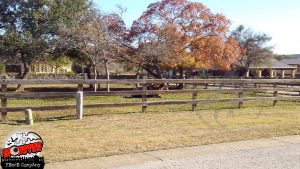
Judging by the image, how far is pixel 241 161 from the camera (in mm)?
6691

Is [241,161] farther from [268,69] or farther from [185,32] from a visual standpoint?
[268,69]

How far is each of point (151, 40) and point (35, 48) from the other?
9261 millimetres

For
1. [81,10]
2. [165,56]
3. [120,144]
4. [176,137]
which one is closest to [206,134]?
[176,137]

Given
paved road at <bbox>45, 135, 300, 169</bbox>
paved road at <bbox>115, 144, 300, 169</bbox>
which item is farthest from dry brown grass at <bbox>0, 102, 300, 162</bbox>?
paved road at <bbox>115, 144, 300, 169</bbox>

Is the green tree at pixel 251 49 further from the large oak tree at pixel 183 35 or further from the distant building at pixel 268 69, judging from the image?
the large oak tree at pixel 183 35

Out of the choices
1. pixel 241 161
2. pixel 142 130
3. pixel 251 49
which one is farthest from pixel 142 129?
pixel 251 49

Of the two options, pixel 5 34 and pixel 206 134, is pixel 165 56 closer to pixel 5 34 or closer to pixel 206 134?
pixel 5 34

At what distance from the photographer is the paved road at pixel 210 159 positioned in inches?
248

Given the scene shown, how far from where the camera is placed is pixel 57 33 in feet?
100

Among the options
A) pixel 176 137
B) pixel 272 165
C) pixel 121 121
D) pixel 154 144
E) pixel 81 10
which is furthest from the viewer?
pixel 81 10

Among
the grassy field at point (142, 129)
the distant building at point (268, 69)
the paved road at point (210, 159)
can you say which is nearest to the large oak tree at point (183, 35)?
the grassy field at point (142, 129)

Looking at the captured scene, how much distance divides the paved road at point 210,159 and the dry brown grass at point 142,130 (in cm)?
36

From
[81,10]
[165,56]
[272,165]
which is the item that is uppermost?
[81,10]

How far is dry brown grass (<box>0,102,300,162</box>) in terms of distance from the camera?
7.53m
